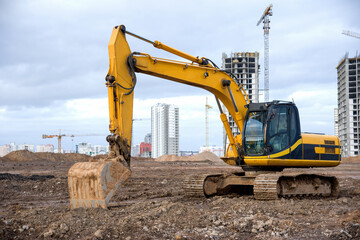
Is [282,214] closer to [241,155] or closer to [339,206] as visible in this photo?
[339,206]

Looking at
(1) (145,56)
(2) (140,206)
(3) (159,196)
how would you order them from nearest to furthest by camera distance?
(2) (140,206)
(1) (145,56)
(3) (159,196)

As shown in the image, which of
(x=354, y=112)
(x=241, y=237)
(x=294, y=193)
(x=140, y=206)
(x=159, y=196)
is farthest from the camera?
(x=354, y=112)

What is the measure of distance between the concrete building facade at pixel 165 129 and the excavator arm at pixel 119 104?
10956 cm

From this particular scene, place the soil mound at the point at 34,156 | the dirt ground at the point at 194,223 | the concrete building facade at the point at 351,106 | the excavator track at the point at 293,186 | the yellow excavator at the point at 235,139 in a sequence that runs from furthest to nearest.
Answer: the concrete building facade at the point at 351,106 → the soil mound at the point at 34,156 → the excavator track at the point at 293,186 → the yellow excavator at the point at 235,139 → the dirt ground at the point at 194,223

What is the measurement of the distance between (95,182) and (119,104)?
5.57 ft

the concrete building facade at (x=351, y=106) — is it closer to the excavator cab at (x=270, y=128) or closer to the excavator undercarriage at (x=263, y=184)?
the excavator undercarriage at (x=263, y=184)

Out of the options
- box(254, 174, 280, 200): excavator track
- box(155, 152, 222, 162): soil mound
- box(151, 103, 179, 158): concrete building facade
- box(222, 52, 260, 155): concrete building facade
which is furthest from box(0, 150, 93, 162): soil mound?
box(151, 103, 179, 158): concrete building facade

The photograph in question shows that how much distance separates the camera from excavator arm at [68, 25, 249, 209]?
7789 mm

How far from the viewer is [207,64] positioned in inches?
438

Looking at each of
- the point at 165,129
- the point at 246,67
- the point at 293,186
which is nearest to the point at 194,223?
the point at 293,186

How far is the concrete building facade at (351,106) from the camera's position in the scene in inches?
3632

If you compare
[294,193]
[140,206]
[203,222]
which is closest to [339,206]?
[294,193]

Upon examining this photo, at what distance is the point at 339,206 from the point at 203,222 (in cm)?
412

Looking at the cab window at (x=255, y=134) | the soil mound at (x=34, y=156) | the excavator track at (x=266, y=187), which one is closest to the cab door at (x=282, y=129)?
the cab window at (x=255, y=134)
